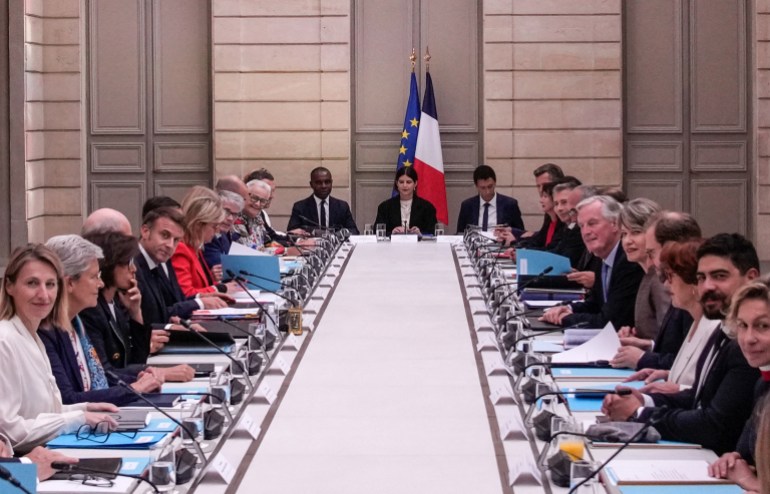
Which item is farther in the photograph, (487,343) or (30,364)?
(487,343)

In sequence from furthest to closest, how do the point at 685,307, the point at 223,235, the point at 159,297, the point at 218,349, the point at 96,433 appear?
the point at 223,235
the point at 159,297
the point at 218,349
the point at 685,307
the point at 96,433

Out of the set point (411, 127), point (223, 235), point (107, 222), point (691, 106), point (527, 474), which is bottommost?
point (527, 474)

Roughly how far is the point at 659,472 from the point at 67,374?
1.85 metres

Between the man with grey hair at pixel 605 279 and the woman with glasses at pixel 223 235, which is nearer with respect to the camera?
the man with grey hair at pixel 605 279

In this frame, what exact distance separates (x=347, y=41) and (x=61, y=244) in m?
8.19

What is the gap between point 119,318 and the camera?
191 inches

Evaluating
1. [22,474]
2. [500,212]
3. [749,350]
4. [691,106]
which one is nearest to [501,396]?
[749,350]

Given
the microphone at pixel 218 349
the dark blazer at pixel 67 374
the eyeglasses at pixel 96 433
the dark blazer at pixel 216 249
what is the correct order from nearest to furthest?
the eyeglasses at pixel 96 433 → the dark blazer at pixel 67 374 → the microphone at pixel 218 349 → the dark blazer at pixel 216 249

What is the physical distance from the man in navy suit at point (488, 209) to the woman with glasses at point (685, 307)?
650cm

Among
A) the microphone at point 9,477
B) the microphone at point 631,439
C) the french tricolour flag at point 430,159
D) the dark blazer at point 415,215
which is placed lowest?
the microphone at point 631,439

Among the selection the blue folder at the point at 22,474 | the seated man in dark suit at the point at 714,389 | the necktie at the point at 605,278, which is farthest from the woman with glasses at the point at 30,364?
the necktie at the point at 605,278

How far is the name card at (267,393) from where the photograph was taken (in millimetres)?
4117

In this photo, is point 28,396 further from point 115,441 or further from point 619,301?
point 619,301

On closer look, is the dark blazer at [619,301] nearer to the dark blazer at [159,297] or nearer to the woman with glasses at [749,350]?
the dark blazer at [159,297]
